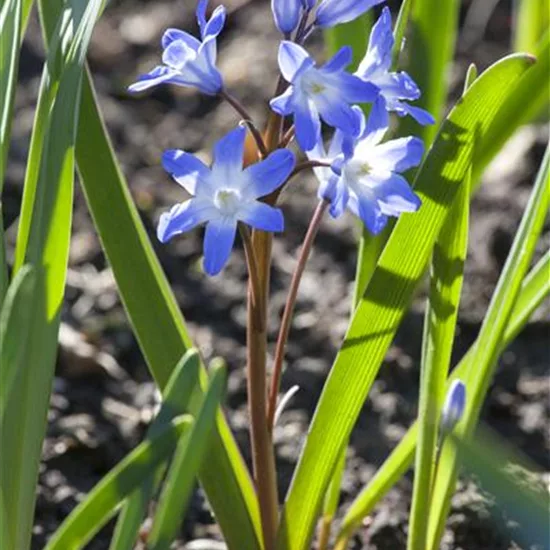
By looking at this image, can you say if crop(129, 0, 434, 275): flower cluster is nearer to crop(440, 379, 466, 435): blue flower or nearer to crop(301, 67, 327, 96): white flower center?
crop(301, 67, 327, 96): white flower center

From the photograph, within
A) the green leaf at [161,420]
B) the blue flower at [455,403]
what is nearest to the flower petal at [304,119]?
the green leaf at [161,420]

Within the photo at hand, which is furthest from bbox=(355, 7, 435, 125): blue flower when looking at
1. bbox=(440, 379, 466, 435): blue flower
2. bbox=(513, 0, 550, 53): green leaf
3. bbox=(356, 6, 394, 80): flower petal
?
bbox=(513, 0, 550, 53): green leaf

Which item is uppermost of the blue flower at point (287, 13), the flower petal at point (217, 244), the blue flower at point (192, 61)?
the blue flower at point (287, 13)

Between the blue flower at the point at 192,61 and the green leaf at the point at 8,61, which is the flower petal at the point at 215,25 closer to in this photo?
the blue flower at the point at 192,61

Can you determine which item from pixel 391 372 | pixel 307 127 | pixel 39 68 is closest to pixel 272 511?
pixel 307 127

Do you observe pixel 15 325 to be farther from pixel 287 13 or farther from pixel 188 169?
pixel 287 13

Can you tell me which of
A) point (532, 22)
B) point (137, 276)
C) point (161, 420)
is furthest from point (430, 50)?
point (532, 22)

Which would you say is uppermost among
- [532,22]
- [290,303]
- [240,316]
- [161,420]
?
[532,22]
